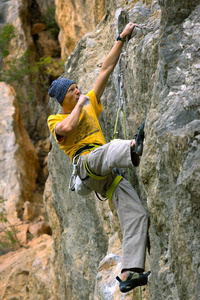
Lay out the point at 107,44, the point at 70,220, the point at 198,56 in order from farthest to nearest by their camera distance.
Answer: the point at 70,220, the point at 107,44, the point at 198,56

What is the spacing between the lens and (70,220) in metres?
6.39

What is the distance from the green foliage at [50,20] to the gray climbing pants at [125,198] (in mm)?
15714

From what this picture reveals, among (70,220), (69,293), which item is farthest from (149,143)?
(69,293)

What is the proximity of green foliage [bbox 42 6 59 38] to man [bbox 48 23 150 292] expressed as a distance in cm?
1497

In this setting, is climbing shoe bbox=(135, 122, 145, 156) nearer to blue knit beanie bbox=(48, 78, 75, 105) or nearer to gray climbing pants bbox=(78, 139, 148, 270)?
gray climbing pants bbox=(78, 139, 148, 270)

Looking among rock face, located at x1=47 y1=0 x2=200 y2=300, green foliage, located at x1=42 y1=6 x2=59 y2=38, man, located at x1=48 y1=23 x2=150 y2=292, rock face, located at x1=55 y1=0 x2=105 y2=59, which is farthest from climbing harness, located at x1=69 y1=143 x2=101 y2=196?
green foliage, located at x1=42 y1=6 x2=59 y2=38

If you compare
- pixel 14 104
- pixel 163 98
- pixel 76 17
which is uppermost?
pixel 76 17

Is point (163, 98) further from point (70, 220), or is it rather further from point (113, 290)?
point (70, 220)

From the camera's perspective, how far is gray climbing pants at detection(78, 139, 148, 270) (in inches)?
123

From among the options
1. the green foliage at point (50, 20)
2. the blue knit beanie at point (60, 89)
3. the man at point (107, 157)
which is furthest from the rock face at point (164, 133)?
the green foliage at point (50, 20)

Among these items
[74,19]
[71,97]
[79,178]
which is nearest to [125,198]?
[79,178]

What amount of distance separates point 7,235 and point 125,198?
8.92 meters

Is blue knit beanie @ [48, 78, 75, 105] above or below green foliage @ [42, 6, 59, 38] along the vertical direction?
below

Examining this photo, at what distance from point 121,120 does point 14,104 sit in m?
10.3
